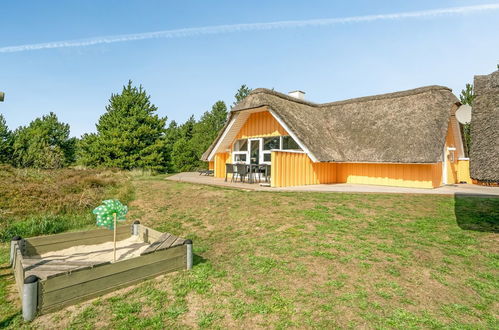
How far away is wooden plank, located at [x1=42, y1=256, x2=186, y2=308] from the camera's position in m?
3.31

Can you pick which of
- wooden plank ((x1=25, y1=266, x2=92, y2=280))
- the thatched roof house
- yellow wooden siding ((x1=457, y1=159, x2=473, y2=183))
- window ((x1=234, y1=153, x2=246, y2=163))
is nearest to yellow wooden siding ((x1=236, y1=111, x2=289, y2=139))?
the thatched roof house

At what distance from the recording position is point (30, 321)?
313 cm

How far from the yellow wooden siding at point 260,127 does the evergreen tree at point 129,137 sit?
13.6 m

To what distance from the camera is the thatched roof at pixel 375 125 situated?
12484 mm

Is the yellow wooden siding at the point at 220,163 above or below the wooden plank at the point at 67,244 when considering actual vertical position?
above

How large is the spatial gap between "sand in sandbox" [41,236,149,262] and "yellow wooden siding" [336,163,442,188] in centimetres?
1217

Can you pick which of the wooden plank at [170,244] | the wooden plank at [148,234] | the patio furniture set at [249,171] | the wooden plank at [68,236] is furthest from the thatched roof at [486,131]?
the patio furniture set at [249,171]

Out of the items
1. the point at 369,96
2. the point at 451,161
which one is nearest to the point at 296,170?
the point at 369,96

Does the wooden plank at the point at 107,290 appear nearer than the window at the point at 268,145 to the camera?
Yes

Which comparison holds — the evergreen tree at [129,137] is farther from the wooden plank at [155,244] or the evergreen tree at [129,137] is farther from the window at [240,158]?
the wooden plank at [155,244]

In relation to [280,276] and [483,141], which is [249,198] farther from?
[483,141]

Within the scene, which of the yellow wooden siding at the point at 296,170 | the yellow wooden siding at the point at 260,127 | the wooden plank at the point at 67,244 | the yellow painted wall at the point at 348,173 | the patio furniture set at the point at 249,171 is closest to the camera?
the wooden plank at the point at 67,244

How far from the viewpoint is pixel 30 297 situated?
3.11 m

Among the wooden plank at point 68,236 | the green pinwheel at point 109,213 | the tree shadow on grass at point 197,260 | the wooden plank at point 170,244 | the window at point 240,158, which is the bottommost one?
the tree shadow on grass at point 197,260
